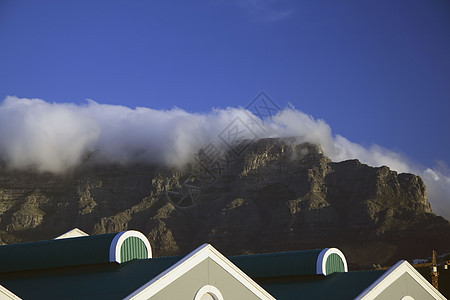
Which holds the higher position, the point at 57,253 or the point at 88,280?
the point at 57,253

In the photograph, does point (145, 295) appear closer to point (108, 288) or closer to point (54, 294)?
point (108, 288)

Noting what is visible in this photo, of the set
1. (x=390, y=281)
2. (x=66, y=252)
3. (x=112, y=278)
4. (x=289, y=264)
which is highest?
(x=289, y=264)

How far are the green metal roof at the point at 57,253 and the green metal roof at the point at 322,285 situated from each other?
10262mm

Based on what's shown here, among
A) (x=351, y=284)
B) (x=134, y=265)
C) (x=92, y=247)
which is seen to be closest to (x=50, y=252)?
(x=92, y=247)

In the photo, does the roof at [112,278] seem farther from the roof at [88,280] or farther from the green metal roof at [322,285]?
the green metal roof at [322,285]

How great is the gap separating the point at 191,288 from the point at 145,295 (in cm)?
276

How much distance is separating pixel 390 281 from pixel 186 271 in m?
12.8

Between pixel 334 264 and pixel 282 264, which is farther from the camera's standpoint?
pixel 282 264

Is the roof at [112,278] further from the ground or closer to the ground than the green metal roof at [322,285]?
closer to the ground

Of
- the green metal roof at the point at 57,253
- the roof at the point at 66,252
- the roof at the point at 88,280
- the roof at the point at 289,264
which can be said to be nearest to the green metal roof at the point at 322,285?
the roof at the point at 289,264

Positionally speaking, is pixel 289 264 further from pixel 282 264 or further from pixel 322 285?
pixel 322 285

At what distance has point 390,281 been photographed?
38.6 metres

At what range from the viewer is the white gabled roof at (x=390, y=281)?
37000 mm

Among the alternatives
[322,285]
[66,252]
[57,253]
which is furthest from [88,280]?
[322,285]
